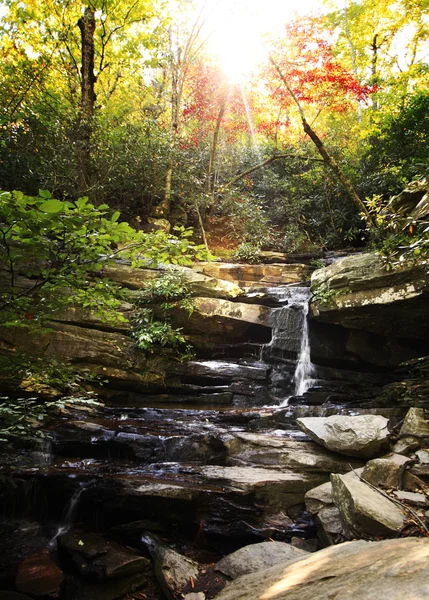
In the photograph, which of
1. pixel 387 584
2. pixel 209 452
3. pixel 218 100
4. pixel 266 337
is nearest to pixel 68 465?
pixel 209 452

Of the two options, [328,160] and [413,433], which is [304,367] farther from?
[328,160]

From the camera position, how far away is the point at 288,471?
4.44 metres

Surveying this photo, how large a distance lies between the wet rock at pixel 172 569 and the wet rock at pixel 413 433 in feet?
9.94

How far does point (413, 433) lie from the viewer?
4492 millimetres

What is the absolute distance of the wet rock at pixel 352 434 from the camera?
4391mm

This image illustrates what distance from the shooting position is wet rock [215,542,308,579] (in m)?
3.04

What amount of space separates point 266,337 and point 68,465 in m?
5.72

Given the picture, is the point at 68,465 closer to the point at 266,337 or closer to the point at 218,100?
the point at 266,337

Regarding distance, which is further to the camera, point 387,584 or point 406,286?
point 406,286

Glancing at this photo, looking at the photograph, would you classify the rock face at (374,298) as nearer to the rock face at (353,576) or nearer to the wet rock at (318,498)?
the wet rock at (318,498)

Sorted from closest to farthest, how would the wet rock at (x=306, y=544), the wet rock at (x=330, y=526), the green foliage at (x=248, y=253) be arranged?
the wet rock at (x=330, y=526), the wet rock at (x=306, y=544), the green foliage at (x=248, y=253)

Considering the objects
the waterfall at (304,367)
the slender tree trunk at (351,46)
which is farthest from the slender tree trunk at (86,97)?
the slender tree trunk at (351,46)

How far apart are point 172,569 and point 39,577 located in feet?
4.39

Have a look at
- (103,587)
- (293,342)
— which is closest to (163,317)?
(293,342)
